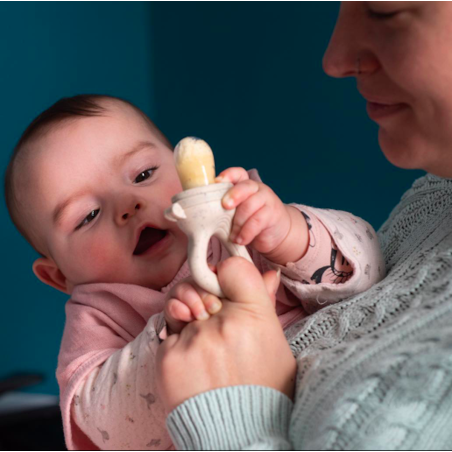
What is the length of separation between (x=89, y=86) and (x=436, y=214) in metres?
1.58

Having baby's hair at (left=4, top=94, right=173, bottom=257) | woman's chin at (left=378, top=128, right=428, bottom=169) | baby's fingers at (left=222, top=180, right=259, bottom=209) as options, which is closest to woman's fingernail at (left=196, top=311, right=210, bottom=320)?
baby's fingers at (left=222, top=180, right=259, bottom=209)

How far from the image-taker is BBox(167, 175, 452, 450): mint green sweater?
1.62ft

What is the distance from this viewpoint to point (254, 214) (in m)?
0.70

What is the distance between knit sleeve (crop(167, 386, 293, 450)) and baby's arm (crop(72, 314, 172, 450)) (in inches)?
6.6

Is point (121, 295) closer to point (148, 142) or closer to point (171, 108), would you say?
point (148, 142)

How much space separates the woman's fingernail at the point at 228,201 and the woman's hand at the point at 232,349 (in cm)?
6

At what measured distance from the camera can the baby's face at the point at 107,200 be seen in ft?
3.20

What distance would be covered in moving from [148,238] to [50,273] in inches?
11.8

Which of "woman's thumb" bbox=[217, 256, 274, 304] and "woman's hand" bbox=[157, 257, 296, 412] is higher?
"woman's thumb" bbox=[217, 256, 274, 304]

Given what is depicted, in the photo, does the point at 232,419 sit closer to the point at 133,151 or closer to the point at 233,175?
the point at 233,175

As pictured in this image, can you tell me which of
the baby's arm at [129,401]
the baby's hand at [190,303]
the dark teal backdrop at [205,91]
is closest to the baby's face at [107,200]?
the baby's arm at [129,401]

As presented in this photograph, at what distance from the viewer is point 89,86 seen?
2.09 m

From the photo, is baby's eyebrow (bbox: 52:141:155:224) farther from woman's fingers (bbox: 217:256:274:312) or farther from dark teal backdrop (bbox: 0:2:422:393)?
dark teal backdrop (bbox: 0:2:422:393)

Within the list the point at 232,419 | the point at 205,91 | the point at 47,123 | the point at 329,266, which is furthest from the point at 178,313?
the point at 205,91
